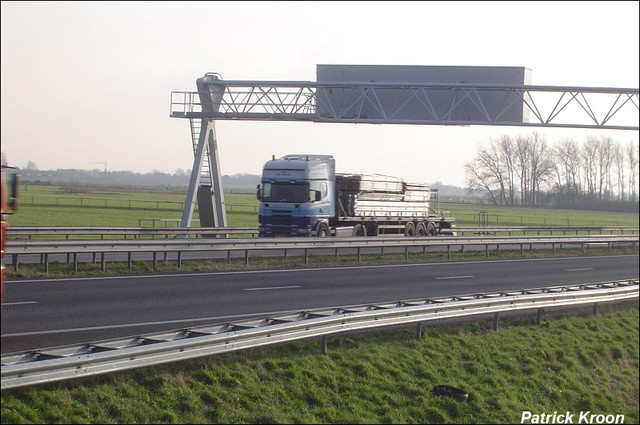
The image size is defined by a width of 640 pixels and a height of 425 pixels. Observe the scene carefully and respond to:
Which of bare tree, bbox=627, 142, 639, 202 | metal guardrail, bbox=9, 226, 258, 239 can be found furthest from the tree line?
metal guardrail, bbox=9, 226, 258, 239

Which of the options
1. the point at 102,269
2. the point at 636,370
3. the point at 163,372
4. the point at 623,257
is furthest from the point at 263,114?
the point at 163,372

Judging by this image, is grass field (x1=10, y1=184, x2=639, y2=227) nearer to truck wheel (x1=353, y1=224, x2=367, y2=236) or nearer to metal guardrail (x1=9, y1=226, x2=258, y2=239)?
metal guardrail (x1=9, y1=226, x2=258, y2=239)

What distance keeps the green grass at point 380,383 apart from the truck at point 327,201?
15473 mm

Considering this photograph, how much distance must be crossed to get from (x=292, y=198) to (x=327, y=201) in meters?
2.00

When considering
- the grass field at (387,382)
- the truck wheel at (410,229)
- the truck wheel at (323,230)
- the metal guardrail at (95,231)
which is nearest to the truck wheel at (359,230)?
the truck wheel at (323,230)

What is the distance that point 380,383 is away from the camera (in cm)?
980

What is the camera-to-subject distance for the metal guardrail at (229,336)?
6750 mm

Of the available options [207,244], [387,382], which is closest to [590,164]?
[207,244]

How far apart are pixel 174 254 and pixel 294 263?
12.6ft

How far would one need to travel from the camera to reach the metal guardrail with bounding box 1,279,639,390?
22.1 feet

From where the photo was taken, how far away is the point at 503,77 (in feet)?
105

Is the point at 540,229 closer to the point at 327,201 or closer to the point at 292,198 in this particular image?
the point at 327,201

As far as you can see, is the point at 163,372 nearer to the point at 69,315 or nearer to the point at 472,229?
the point at 69,315

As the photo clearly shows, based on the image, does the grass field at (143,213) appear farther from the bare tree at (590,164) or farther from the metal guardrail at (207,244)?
the metal guardrail at (207,244)
